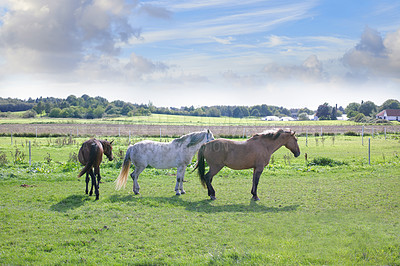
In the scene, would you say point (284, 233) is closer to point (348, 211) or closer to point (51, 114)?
point (348, 211)

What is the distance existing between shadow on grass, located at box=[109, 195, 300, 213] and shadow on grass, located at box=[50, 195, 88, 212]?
818mm

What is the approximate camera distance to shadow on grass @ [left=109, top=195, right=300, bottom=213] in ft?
26.5

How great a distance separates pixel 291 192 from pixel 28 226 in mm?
7242

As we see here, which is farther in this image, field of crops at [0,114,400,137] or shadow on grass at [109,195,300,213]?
field of crops at [0,114,400,137]

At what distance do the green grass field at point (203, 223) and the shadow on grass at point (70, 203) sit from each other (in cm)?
3

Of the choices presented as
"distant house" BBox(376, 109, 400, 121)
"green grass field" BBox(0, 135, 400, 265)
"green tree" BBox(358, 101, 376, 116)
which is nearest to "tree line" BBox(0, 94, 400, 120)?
"green tree" BBox(358, 101, 376, 116)

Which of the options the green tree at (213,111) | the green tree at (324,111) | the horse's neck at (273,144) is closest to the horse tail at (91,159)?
the horse's neck at (273,144)

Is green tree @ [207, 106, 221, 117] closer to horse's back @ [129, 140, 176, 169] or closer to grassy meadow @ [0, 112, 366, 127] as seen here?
grassy meadow @ [0, 112, 366, 127]

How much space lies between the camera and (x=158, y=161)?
10.1m

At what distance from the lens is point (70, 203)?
8.69 metres

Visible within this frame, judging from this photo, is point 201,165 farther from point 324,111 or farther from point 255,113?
point 324,111

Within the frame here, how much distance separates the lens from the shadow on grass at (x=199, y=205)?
26.5 ft

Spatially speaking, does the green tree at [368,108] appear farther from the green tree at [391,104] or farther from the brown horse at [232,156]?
the brown horse at [232,156]

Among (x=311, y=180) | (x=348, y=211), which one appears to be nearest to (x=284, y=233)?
(x=348, y=211)
